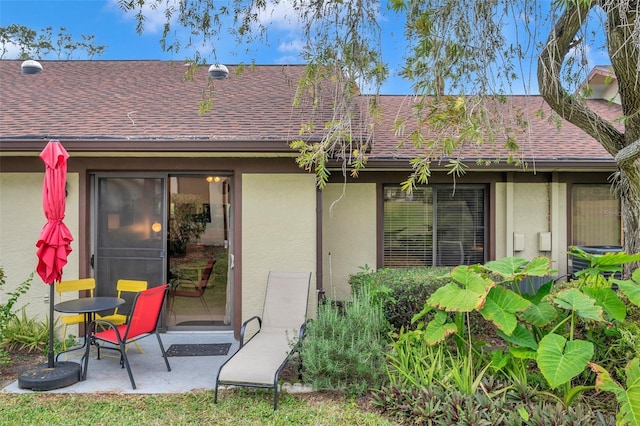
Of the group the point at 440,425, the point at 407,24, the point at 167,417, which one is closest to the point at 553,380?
the point at 440,425

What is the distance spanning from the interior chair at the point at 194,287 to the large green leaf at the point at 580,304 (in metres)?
4.69

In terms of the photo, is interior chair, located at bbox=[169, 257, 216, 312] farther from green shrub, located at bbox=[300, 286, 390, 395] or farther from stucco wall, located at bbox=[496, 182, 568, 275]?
stucco wall, located at bbox=[496, 182, 568, 275]

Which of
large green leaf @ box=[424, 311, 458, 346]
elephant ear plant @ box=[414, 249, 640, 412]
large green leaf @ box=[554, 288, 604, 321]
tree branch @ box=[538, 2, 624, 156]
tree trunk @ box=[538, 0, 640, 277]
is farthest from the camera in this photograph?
tree branch @ box=[538, 2, 624, 156]

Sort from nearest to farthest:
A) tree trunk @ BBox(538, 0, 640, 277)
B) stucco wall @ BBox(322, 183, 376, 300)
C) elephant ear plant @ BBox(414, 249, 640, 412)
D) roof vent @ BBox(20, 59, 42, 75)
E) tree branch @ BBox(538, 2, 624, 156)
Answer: elephant ear plant @ BBox(414, 249, 640, 412)
tree trunk @ BBox(538, 0, 640, 277)
tree branch @ BBox(538, 2, 624, 156)
stucco wall @ BBox(322, 183, 376, 300)
roof vent @ BBox(20, 59, 42, 75)

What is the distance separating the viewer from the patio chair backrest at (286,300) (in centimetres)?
530

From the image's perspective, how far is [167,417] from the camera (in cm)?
371

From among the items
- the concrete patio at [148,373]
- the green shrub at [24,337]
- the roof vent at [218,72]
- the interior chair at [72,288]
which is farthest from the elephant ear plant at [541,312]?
the roof vent at [218,72]

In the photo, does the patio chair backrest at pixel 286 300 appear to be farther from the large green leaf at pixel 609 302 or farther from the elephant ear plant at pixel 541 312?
the large green leaf at pixel 609 302

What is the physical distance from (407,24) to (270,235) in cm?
325

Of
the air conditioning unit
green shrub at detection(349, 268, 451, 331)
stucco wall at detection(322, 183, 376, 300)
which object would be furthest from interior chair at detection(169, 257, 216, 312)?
the air conditioning unit

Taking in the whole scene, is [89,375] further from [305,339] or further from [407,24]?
[407,24]

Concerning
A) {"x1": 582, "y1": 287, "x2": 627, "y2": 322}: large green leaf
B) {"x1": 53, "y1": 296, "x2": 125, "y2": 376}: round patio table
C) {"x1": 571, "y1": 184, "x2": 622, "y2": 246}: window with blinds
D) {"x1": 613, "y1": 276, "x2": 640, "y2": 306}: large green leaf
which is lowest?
{"x1": 53, "y1": 296, "x2": 125, "y2": 376}: round patio table

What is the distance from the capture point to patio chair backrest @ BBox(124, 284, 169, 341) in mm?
4414

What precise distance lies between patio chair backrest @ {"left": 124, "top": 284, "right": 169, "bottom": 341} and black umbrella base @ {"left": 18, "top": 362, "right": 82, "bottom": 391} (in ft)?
2.25
